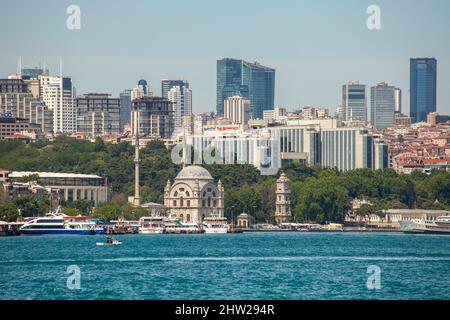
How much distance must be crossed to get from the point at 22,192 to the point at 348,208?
22.6 metres

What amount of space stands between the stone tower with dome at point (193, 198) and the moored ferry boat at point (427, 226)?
675 inches

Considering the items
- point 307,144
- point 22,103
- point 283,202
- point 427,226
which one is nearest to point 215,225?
point 283,202

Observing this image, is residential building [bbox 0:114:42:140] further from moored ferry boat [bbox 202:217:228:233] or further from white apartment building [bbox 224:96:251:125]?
moored ferry boat [bbox 202:217:228:233]

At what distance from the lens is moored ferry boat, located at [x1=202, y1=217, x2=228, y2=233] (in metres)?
97.0

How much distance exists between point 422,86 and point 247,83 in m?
27.2

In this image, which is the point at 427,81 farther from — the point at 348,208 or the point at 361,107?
the point at 348,208

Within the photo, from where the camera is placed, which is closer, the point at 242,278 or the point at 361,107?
the point at 242,278

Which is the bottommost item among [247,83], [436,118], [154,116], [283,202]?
[283,202]

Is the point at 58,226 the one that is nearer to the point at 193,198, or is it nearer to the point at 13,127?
the point at 193,198

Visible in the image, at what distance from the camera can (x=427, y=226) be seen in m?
92.9

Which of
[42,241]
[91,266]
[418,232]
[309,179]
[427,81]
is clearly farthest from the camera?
[427,81]

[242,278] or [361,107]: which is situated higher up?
[361,107]

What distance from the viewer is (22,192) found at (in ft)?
328
